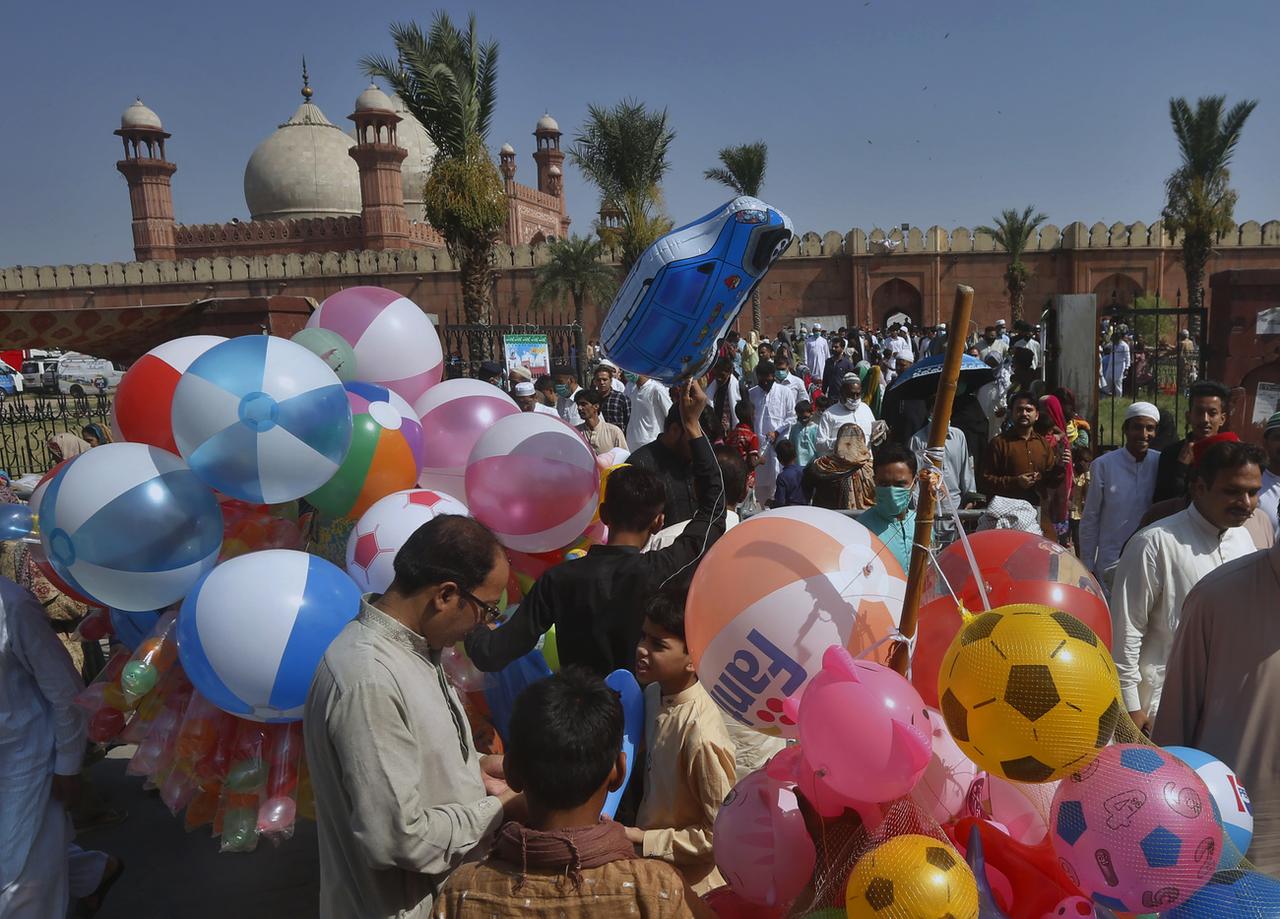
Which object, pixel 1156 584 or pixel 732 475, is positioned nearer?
pixel 1156 584

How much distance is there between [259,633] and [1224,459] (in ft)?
10.3

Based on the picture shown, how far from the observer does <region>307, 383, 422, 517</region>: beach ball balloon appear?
135 inches

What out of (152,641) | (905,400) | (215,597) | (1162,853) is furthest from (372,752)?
(905,400)

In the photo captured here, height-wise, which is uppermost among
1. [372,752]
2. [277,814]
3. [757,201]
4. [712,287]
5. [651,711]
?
[757,201]

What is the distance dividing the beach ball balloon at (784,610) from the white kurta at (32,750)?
8.12 ft

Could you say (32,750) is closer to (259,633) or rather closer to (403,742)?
(259,633)

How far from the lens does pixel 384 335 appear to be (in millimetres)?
4184

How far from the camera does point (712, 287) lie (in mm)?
2961

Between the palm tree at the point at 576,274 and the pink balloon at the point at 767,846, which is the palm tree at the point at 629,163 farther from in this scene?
the pink balloon at the point at 767,846

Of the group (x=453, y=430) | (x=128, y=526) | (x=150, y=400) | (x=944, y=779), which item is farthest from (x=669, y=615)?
(x=150, y=400)

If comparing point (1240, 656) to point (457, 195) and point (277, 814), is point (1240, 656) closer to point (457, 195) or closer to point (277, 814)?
point (277, 814)

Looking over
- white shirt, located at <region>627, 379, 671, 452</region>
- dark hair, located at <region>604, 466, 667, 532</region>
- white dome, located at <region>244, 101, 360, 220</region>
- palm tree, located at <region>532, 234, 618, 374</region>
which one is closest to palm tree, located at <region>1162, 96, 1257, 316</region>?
palm tree, located at <region>532, 234, 618, 374</region>

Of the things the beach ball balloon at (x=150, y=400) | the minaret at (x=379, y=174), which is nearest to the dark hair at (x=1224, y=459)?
the beach ball balloon at (x=150, y=400)

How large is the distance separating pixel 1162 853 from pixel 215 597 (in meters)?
2.57
